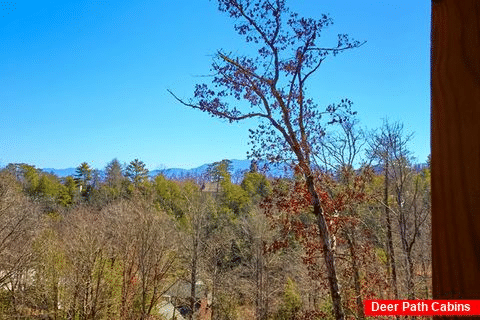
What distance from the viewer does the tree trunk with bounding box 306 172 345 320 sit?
506cm

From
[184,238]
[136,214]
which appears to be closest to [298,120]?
[136,214]

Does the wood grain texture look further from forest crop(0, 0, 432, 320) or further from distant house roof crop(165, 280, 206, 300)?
distant house roof crop(165, 280, 206, 300)

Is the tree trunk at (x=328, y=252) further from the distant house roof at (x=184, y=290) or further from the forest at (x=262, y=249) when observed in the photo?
the distant house roof at (x=184, y=290)

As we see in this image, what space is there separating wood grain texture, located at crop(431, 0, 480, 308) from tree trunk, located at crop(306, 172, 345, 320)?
16.1 ft

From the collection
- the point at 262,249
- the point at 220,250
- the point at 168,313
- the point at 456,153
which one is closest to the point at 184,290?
the point at 220,250

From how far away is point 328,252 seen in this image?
516cm

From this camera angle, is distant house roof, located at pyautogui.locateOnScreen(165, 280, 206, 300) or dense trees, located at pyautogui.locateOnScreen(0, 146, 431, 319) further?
distant house roof, located at pyautogui.locateOnScreen(165, 280, 206, 300)

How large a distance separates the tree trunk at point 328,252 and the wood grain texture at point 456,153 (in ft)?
16.1

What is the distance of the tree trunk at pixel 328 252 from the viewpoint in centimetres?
506

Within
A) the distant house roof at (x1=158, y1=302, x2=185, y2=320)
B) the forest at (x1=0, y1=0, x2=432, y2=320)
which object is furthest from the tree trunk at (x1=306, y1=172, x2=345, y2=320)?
the distant house roof at (x1=158, y1=302, x2=185, y2=320)

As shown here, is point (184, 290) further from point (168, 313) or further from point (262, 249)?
point (262, 249)

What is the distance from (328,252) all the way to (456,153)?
504 centimetres

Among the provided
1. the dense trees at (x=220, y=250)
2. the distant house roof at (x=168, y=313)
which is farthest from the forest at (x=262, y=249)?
the distant house roof at (x=168, y=313)

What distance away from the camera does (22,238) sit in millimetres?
11891
